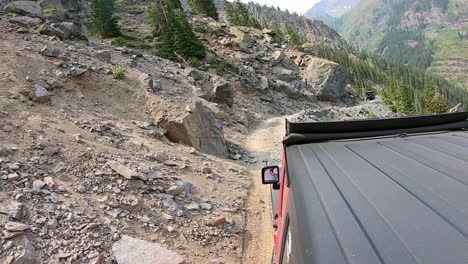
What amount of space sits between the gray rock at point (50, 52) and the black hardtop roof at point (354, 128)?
12663 millimetres

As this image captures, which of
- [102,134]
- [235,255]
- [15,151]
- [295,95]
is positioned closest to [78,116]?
[102,134]

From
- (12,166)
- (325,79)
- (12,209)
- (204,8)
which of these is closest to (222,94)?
(12,166)

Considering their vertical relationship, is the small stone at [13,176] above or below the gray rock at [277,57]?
below

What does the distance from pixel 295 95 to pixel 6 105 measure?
33.7 m

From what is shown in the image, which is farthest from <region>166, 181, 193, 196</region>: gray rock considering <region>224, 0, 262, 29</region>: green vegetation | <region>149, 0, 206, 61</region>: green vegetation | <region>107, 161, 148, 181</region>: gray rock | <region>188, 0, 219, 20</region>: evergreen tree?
<region>224, 0, 262, 29</region>: green vegetation

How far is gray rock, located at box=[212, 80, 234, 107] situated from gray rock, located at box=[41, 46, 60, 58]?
35.5ft

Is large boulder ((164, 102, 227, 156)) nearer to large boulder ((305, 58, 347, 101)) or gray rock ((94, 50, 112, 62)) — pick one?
gray rock ((94, 50, 112, 62))

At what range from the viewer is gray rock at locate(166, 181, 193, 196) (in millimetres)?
8258

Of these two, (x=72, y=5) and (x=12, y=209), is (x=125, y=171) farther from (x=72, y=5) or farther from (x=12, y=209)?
(x=72, y=5)

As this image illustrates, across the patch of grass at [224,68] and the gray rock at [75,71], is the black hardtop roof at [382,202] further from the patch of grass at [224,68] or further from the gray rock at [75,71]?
the patch of grass at [224,68]

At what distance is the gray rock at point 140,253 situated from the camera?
230 inches

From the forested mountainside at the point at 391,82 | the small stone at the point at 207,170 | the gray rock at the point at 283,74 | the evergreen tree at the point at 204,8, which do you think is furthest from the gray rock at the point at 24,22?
the forested mountainside at the point at 391,82

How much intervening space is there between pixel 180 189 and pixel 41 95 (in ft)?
19.2

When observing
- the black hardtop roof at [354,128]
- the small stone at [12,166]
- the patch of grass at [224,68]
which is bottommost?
the small stone at [12,166]
